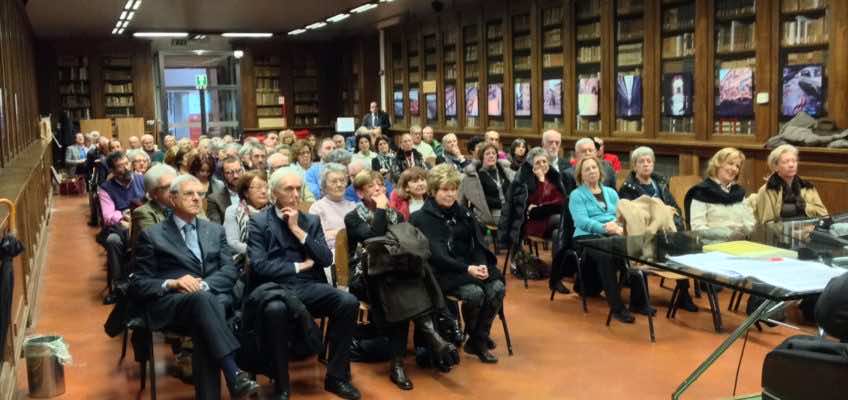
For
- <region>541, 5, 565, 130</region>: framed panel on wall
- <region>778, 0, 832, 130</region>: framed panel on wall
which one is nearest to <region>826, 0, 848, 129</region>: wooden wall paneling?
<region>778, 0, 832, 130</region>: framed panel on wall

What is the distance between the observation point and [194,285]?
3.87 meters

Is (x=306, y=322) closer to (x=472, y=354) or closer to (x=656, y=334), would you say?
(x=472, y=354)

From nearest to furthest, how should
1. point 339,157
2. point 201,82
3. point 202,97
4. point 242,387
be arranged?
1. point 242,387
2. point 339,157
3. point 201,82
4. point 202,97

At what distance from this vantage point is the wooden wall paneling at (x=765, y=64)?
26.8 feet

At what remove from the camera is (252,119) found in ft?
68.7

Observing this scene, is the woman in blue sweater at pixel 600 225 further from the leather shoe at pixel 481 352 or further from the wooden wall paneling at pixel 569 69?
the wooden wall paneling at pixel 569 69

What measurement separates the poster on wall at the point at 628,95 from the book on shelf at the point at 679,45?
1.85 feet

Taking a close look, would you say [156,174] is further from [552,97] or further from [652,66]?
[552,97]

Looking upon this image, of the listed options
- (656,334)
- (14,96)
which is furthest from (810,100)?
(14,96)

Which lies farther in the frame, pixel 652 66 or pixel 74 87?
pixel 74 87

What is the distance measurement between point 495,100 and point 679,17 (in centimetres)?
422

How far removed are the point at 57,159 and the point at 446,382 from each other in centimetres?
1669

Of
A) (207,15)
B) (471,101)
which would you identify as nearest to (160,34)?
(207,15)

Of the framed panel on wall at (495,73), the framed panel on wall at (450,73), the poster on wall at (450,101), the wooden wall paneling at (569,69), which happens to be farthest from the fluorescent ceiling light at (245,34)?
the wooden wall paneling at (569,69)
